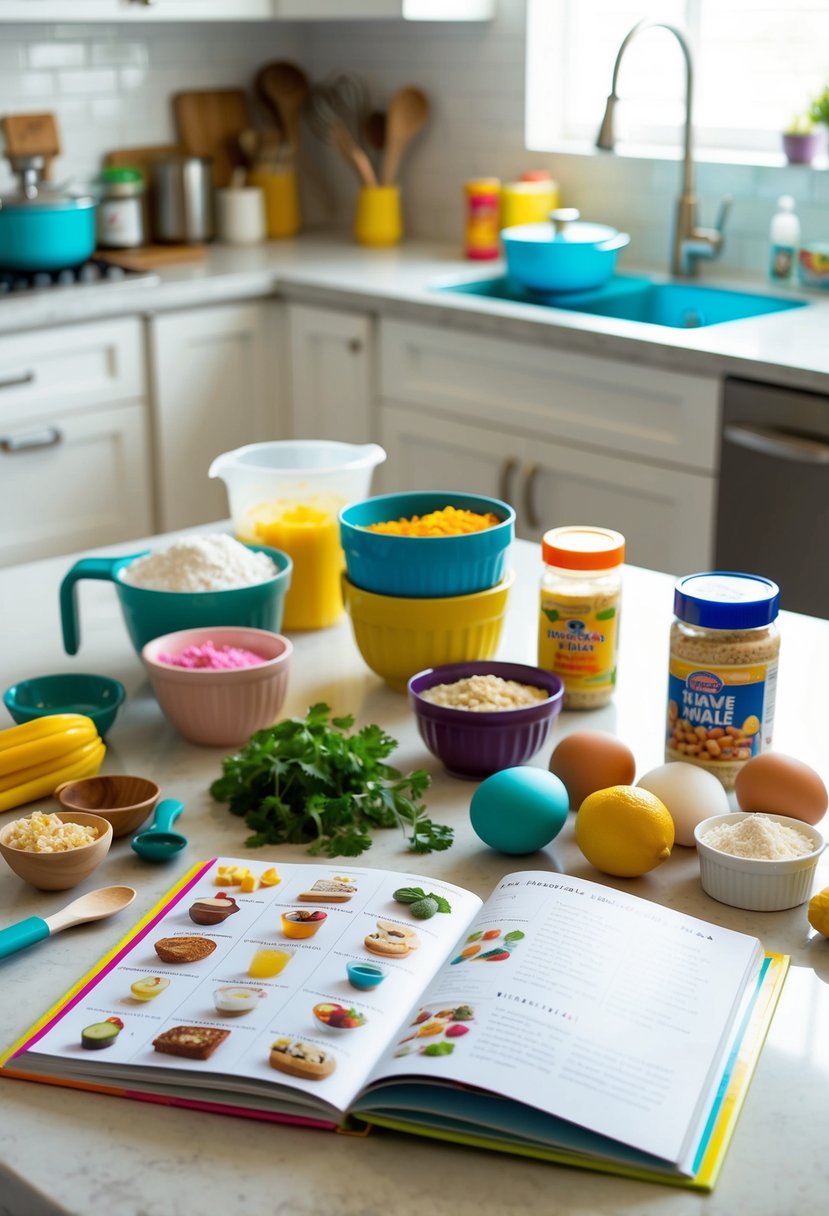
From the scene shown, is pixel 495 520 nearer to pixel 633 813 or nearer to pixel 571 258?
pixel 633 813

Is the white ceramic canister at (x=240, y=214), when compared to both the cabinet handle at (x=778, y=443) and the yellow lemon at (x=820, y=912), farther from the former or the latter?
the yellow lemon at (x=820, y=912)

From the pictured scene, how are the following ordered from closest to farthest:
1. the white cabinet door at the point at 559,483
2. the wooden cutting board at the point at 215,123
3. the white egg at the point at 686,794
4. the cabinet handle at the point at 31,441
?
the white egg at the point at 686,794 < the white cabinet door at the point at 559,483 < the cabinet handle at the point at 31,441 < the wooden cutting board at the point at 215,123

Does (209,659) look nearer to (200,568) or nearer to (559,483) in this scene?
(200,568)

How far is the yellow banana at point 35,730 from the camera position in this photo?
130 centimetres

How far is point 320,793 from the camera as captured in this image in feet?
4.10

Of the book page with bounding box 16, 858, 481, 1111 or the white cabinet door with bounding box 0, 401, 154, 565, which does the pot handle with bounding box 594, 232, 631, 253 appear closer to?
the white cabinet door with bounding box 0, 401, 154, 565

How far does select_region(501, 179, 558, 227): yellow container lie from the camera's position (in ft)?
11.7

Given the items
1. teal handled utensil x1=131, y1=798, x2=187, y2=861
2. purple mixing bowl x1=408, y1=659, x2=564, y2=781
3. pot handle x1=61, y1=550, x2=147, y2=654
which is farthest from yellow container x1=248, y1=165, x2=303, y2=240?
teal handled utensil x1=131, y1=798, x2=187, y2=861

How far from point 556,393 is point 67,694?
5.59 feet

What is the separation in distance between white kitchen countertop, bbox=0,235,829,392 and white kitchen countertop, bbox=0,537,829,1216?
1249 millimetres

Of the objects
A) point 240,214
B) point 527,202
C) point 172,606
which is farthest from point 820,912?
point 240,214

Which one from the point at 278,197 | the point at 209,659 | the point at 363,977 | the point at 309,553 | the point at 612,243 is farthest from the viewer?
the point at 278,197

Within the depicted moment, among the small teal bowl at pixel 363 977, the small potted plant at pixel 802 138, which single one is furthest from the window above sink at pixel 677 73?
the small teal bowl at pixel 363 977

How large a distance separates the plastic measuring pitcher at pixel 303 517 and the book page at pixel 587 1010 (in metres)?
0.66
